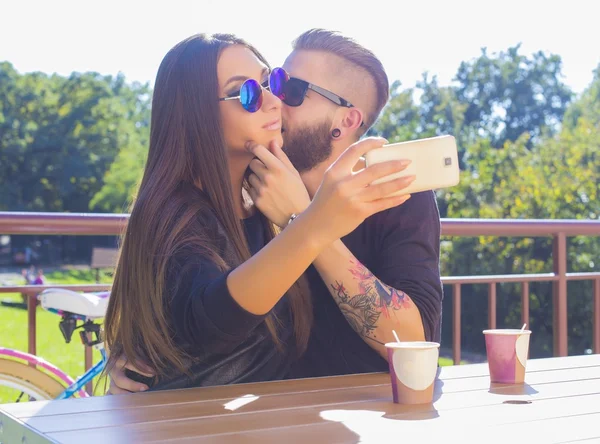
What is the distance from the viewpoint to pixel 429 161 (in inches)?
63.4

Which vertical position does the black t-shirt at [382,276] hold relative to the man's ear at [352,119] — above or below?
below

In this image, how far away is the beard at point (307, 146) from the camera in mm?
2697

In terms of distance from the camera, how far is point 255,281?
153 cm

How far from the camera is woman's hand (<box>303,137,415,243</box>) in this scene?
147 centimetres

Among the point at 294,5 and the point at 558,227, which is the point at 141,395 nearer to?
the point at 558,227

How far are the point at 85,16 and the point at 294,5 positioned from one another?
29.4 m

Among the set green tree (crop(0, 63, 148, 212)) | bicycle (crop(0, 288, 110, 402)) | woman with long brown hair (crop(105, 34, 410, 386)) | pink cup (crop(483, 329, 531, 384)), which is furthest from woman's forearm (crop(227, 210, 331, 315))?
green tree (crop(0, 63, 148, 212))

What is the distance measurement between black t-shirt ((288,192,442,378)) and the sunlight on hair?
1.96ft

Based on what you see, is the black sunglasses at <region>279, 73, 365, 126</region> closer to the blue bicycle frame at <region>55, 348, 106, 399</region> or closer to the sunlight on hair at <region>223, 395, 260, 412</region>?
the sunlight on hair at <region>223, 395, 260, 412</region>

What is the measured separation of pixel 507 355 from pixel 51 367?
204cm

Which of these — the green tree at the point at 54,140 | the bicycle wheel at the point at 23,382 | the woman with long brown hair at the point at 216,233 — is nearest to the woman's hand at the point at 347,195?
the woman with long brown hair at the point at 216,233

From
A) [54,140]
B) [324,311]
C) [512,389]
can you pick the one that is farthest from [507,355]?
[54,140]

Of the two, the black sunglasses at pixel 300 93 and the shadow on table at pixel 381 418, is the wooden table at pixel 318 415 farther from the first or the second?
the black sunglasses at pixel 300 93

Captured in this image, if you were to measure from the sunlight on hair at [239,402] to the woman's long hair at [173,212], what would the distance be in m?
0.28
